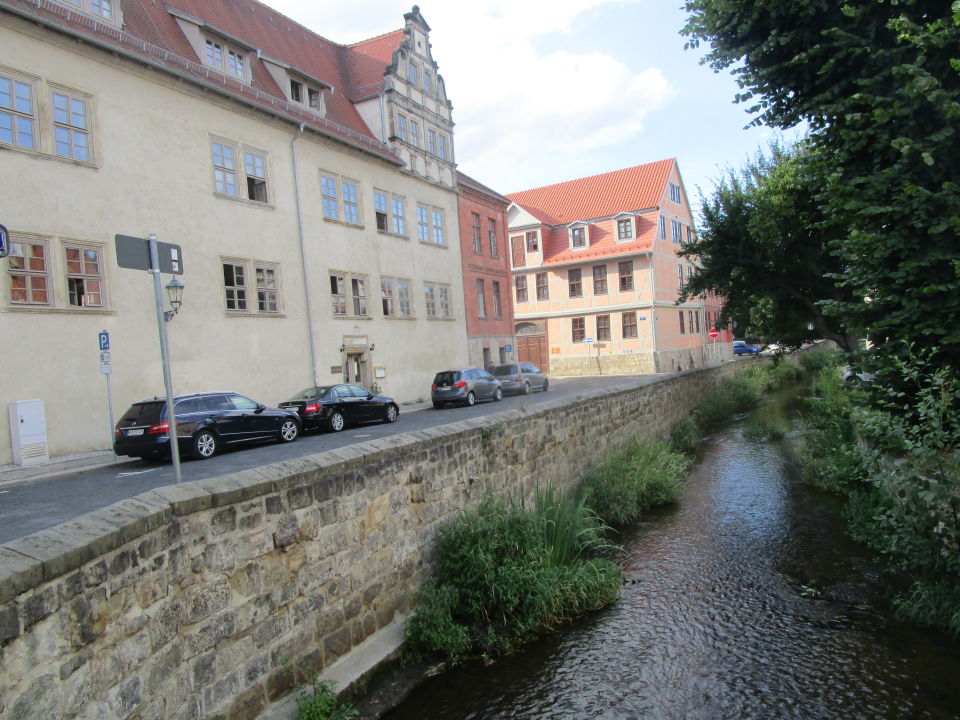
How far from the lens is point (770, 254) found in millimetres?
16812

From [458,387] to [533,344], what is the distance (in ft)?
61.9

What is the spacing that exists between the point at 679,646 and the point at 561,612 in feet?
3.91

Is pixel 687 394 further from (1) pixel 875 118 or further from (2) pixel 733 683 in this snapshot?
(2) pixel 733 683

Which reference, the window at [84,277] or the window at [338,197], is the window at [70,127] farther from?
the window at [338,197]

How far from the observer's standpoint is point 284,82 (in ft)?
75.7

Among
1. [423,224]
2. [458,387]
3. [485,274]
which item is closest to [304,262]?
[458,387]

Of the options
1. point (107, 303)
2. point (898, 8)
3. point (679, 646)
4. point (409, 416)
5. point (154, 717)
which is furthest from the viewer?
point (409, 416)

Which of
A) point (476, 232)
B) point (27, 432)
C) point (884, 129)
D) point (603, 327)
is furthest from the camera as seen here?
point (603, 327)

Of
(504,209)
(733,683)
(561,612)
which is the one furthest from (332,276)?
(733,683)

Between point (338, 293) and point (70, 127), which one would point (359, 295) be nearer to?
point (338, 293)

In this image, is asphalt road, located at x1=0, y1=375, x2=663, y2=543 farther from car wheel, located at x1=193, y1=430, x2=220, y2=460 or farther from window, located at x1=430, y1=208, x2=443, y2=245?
window, located at x1=430, y1=208, x2=443, y2=245

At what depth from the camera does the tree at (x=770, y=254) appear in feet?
52.0

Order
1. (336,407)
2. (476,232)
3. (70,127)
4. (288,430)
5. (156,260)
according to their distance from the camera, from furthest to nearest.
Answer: (476,232)
(336,407)
(288,430)
(70,127)
(156,260)

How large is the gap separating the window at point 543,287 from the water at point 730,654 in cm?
3439
